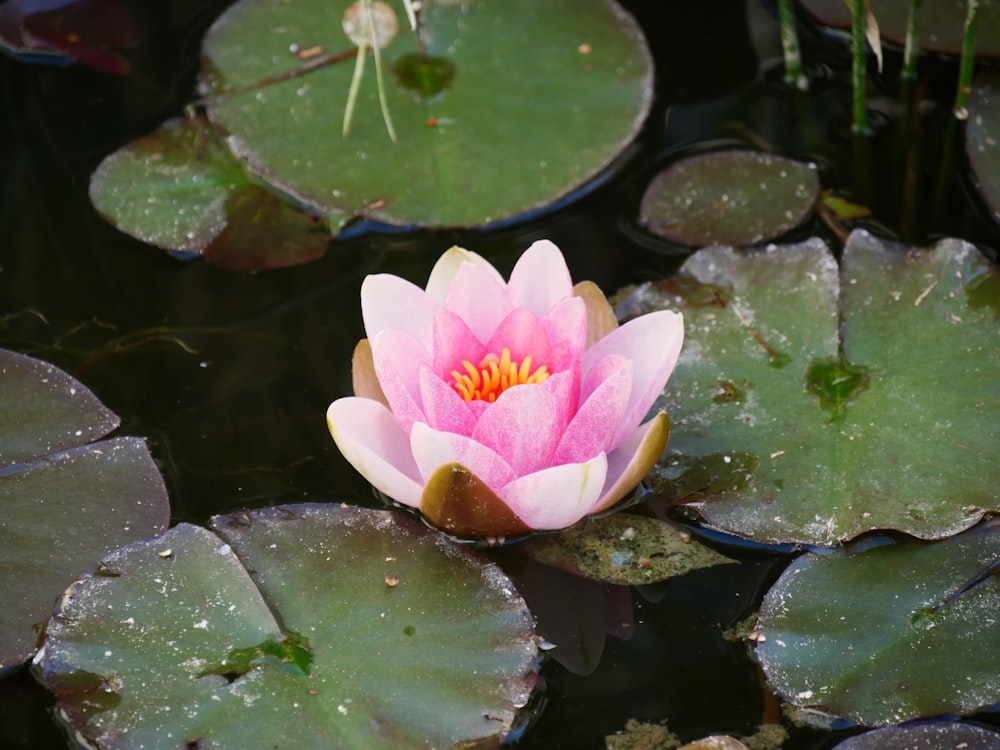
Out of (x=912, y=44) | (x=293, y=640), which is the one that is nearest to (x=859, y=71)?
(x=912, y=44)

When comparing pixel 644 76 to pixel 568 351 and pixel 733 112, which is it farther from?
pixel 568 351

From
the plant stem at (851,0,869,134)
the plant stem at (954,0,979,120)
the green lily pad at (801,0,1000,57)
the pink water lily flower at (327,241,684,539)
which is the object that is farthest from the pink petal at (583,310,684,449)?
the green lily pad at (801,0,1000,57)

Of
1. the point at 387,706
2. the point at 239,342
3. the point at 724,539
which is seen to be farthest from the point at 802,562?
the point at 239,342

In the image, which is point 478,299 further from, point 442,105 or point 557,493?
point 442,105

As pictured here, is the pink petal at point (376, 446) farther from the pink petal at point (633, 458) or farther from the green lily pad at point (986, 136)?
the green lily pad at point (986, 136)

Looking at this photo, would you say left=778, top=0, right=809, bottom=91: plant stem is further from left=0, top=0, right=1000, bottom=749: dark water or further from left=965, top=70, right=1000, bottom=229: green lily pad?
left=965, top=70, right=1000, bottom=229: green lily pad

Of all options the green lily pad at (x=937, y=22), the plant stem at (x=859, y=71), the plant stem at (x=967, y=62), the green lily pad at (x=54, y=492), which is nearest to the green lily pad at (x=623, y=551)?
the green lily pad at (x=54, y=492)
